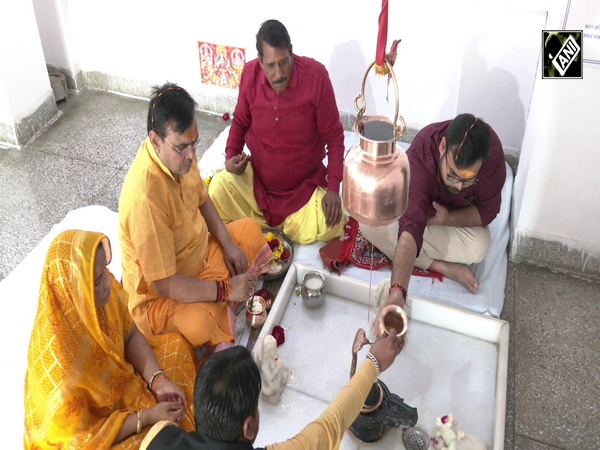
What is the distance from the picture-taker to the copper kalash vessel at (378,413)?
7.82 ft

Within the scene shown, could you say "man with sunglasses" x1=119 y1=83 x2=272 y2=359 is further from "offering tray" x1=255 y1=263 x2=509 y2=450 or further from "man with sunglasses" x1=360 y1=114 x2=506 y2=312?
"man with sunglasses" x1=360 y1=114 x2=506 y2=312

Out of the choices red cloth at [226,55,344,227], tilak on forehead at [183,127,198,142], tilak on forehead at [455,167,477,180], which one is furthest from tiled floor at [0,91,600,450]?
tilak on forehead at [183,127,198,142]

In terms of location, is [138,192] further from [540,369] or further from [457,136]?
[540,369]

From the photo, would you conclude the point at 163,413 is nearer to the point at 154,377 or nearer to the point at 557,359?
the point at 154,377

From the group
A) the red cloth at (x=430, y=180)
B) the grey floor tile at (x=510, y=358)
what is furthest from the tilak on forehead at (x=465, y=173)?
the grey floor tile at (x=510, y=358)

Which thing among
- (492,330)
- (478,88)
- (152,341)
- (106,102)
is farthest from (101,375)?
(106,102)

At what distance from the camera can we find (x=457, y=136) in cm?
277

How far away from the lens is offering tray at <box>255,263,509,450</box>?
2639 mm

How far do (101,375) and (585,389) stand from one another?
228 cm

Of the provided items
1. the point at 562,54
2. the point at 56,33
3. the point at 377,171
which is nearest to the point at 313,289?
the point at 377,171

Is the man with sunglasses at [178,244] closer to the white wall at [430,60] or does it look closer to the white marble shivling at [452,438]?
the white marble shivling at [452,438]

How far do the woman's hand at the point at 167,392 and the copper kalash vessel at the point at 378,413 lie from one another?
725 mm

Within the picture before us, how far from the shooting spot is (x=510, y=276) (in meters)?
3.61

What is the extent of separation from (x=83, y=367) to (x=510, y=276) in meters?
2.50
